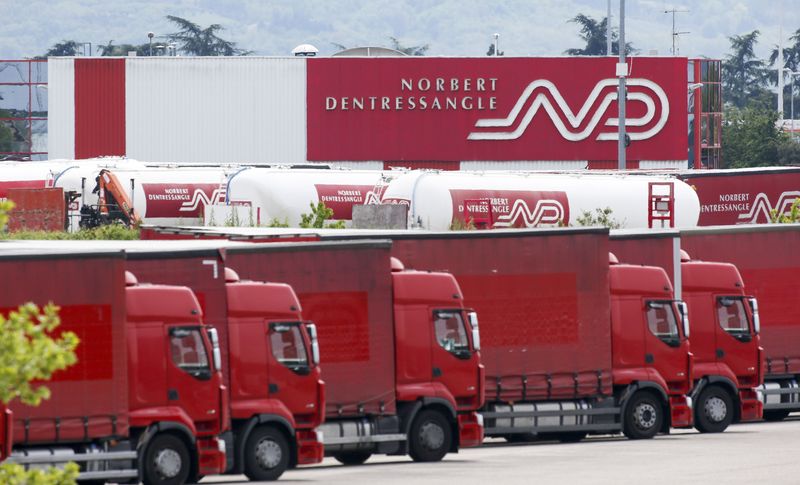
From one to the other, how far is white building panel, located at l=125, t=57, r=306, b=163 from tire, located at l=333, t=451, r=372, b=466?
48.2 m

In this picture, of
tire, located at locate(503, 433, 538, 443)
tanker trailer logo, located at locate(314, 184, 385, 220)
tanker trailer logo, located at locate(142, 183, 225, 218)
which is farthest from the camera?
tanker trailer logo, located at locate(314, 184, 385, 220)

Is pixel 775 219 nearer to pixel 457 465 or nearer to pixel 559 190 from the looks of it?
pixel 559 190

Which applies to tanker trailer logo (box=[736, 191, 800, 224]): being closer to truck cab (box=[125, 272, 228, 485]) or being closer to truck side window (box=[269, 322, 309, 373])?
truck side window (box=[269, 322, 309, 373])

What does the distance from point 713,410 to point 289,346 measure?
33.7ft

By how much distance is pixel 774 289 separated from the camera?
101 feet

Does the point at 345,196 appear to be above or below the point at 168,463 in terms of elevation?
above

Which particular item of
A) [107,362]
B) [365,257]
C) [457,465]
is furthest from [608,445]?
[107,362]

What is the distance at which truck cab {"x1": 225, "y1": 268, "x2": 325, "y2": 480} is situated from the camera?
2153 cm

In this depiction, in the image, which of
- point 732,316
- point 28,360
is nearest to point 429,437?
point 732,316

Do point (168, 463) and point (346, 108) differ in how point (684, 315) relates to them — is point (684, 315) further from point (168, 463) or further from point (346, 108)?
point (346, 108)

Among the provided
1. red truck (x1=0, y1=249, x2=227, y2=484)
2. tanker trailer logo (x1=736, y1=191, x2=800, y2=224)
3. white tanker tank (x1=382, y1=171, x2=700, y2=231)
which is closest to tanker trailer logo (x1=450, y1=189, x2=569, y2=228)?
white tanker tank (x1=382, y1=171, x2=700, y2=231)

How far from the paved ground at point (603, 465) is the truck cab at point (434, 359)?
511 mm

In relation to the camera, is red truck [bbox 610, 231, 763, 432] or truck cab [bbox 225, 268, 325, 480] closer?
truck cab [bbox 225, 268, 325, 480]

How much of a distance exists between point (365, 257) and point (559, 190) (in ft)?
81.9
